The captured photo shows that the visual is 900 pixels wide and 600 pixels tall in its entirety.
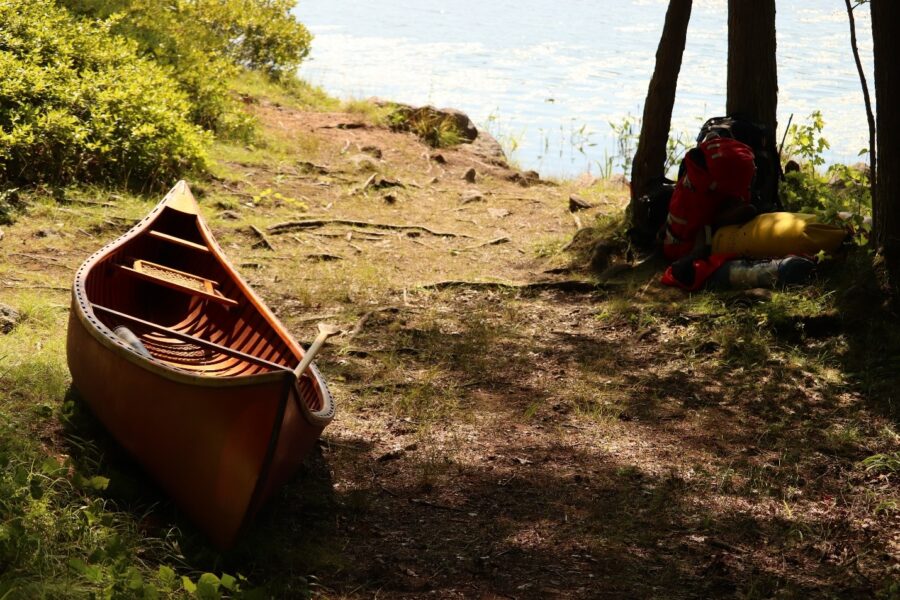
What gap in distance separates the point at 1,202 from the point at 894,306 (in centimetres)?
637

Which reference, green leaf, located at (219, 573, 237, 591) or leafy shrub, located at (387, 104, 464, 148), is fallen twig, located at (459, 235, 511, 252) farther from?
green leaf, located at (219, 573, 237, 591)

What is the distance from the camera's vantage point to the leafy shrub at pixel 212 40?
10703 mm

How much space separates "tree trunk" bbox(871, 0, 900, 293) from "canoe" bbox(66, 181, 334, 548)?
10.6 feet

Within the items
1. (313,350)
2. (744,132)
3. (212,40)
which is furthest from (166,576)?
(212,40)

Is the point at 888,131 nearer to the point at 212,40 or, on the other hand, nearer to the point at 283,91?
the point at 212,40

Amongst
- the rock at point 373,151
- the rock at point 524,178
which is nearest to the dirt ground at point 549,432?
the rock at point 524,178

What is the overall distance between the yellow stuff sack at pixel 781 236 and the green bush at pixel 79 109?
197 inches

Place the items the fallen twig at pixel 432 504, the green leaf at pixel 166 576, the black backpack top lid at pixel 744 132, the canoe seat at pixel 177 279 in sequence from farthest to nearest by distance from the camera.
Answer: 1. the black backpack top lid at pixel 744 132
2. the canoe seat at pixel 177 279
3. the fallen twig at pixel 432 504
4. the green leaf at pixel 166 576

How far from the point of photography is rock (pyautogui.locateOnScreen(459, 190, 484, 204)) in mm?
10406

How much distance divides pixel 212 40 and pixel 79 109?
446 cm

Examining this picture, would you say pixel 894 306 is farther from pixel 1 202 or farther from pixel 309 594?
pixel 1 202

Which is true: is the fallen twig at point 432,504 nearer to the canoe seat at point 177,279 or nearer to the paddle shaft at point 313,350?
the paddle shaft at point 313,350

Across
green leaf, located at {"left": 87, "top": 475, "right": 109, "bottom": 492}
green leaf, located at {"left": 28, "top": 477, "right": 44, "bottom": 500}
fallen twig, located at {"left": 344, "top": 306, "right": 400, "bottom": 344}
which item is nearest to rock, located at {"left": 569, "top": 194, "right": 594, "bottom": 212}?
fallen twig, located at {"left": 344, "top": 306, "right": 400, "bottom": 344}

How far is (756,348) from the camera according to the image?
230 inches
